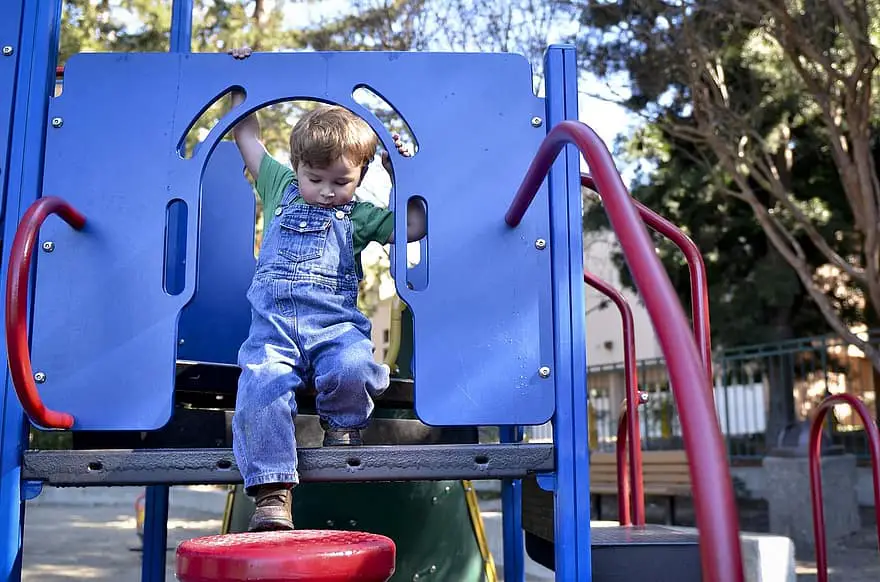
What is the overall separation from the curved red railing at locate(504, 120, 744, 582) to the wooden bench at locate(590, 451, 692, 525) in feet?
19.6

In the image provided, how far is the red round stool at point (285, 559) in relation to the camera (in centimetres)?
129

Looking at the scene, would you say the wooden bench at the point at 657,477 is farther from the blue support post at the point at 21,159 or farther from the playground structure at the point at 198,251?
the blue support post at the point at 21,159

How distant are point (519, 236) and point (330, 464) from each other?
58 centimetres

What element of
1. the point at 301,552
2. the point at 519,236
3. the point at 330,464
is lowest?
the point at 301,552

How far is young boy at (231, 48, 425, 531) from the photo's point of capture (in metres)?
1.60

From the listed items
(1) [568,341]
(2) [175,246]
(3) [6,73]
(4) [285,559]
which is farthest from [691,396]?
(2) [175,246]

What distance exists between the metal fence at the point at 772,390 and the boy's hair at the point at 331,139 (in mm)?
6697

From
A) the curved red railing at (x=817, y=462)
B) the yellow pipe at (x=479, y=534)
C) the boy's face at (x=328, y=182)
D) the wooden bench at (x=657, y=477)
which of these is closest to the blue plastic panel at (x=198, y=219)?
the boy's face at (x=328, y=182)

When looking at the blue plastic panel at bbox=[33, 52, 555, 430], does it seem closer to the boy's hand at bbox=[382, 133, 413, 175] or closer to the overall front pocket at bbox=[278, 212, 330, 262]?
the boy's hand at bbox=[382, 133, 413, 175]

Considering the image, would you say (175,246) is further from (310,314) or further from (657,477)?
(657,477)

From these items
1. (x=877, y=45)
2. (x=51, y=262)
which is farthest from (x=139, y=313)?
(x=877, y=45)

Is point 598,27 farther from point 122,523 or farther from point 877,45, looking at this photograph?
point 122,523

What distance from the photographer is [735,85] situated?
8930 millimetres

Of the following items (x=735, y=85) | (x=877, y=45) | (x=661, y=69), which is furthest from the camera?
(x=735, y=85)
